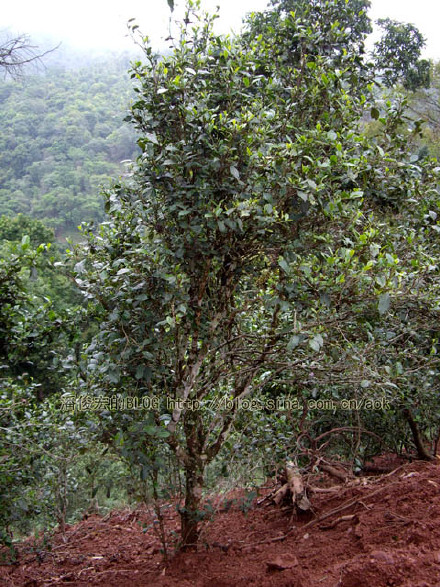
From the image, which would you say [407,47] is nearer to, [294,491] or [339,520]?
[294,491]

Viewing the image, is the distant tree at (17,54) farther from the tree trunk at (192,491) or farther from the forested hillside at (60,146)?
the forested hillside at (60,146)

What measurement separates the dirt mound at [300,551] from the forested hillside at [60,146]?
3347 centimetres

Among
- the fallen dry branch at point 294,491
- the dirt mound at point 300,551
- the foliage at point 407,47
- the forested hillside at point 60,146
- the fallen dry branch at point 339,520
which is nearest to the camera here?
the dirt mound at point 300,551

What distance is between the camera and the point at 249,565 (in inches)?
122

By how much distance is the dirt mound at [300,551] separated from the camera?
235 cm

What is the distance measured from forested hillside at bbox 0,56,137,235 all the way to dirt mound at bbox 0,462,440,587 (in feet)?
110

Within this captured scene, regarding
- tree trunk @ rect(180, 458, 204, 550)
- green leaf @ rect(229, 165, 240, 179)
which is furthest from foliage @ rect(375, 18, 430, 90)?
tree trunk @ rect(180, 458, 204, 550)

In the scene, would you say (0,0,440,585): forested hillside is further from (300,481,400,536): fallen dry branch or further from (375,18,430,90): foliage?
(375,18,430,90): foliage

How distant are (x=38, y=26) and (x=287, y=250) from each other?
127700 millimetres

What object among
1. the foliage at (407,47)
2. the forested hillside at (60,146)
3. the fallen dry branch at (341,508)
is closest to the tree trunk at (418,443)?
the fallen dry branch at (341,508)

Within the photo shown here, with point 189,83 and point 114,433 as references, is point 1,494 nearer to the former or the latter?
point 114,433

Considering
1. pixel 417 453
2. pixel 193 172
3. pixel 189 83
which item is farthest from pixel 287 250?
pixel 417 453

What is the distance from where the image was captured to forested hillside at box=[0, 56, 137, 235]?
3944 cm

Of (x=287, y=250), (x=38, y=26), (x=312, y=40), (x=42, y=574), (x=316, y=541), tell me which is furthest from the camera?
(x=38, y=26)
